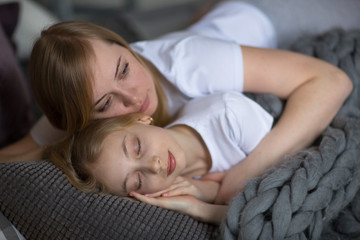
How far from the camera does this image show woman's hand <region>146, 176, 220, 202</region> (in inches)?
38.3

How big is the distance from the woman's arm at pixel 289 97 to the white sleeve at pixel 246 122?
21 mm

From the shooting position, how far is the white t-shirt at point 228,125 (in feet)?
3.46

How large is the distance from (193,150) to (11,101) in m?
0.67

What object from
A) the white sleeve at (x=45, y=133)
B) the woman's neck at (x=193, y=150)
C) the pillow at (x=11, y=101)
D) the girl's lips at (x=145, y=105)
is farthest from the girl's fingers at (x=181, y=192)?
the pillow at (x=11, y=101)

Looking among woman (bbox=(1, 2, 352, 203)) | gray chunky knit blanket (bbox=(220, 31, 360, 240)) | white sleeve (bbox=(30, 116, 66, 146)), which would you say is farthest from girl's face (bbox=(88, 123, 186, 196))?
white sleeve (bbox=(30, 116, 66, 146))

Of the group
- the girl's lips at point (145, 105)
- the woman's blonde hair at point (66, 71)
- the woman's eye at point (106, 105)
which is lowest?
the girl's lips at point (145, 105)

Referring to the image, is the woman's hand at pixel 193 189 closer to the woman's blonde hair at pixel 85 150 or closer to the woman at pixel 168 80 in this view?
the woman at pixel 168 80

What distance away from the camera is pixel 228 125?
3.49ft

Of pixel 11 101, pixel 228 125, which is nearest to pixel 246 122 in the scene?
pixel 228 125

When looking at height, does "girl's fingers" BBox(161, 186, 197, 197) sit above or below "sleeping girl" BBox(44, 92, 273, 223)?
below

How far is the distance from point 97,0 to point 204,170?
Result: 199 centimetres

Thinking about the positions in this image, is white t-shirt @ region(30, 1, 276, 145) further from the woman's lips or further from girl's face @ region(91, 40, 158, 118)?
the woman's lips

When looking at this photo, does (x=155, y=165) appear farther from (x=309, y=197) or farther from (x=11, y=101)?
(x=11, y=101)

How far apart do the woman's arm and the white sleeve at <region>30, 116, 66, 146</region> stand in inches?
21.4
